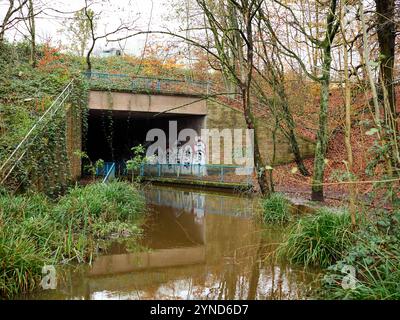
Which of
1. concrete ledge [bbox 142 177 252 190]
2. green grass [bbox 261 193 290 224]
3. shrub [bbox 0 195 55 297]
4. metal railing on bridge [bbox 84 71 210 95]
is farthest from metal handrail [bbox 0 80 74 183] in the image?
concrete ledge [bbox 142 177 252 190]

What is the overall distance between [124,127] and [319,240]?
22.9m

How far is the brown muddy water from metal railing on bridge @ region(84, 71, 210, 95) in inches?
469

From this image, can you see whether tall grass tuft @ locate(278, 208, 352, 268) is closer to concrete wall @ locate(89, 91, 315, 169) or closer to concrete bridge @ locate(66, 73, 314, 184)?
concrete wall @ locate(89, 91, 315, 169)

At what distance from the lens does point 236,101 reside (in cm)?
2139

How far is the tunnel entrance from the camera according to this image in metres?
21.3

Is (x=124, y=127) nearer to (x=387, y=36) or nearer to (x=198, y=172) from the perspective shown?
(x=198, y=172)

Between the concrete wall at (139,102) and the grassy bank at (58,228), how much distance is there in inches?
385

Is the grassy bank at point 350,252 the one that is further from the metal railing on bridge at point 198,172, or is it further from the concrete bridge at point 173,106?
the concrete bridge at point 173,106

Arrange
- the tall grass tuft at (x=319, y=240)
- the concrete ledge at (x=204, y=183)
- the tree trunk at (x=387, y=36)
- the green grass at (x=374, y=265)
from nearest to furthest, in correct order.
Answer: the green grass at (x=374, y=265) → the tall grass tuft at (x=319, y=240) → the tree trunk at (x=387, y=36) → the concrete ledge at (x=204, y=183)

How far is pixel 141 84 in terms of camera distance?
19828 mm

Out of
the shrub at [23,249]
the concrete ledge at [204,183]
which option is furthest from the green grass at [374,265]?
the concrete ledge at [204,183]

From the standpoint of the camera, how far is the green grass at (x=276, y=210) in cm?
834

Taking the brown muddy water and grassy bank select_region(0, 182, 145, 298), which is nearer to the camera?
grassy bank select_region(0, 182, 145, 298)
